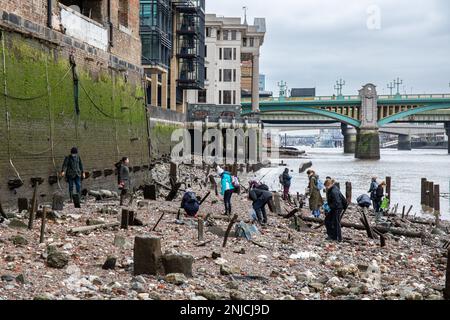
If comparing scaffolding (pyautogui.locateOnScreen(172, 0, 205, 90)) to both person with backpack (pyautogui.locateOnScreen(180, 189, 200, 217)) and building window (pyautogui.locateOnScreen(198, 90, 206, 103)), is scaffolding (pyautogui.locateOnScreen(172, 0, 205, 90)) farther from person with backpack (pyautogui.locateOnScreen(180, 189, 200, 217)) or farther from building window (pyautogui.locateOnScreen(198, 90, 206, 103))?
person with backpack (pyautogui.locateOnScreen(180, 189, 200, 217))

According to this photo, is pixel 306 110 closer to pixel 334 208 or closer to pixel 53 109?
pixel 53 109

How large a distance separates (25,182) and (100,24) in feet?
31.8

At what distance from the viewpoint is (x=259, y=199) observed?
1695 cm

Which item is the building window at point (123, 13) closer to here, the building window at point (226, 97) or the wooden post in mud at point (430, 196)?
the wooden post in mud at point (430, 196)

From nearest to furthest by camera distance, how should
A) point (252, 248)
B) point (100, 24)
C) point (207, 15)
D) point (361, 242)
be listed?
1. point (252, 248)
2. point (361, 242)
3. point (100, 24)
4. point (207, 15)

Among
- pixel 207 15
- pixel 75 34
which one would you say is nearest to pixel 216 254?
pixel 75 34

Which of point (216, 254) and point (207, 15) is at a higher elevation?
point (207, 15)

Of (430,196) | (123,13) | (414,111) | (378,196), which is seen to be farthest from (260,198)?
(414,111)

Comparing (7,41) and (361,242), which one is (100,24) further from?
(361,242)

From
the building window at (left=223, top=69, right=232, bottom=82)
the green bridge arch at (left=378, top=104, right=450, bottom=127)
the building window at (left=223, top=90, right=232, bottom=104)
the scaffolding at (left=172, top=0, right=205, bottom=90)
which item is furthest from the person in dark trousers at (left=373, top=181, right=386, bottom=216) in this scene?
the green bridge arch at (left=378, top=104, right=450, bottom=127)

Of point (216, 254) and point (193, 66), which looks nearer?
point (216, 254)

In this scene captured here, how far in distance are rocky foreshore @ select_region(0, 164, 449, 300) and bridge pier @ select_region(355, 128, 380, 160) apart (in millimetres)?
85623

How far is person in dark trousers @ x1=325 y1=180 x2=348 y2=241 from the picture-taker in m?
14.9

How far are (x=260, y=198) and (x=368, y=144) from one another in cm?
8922
